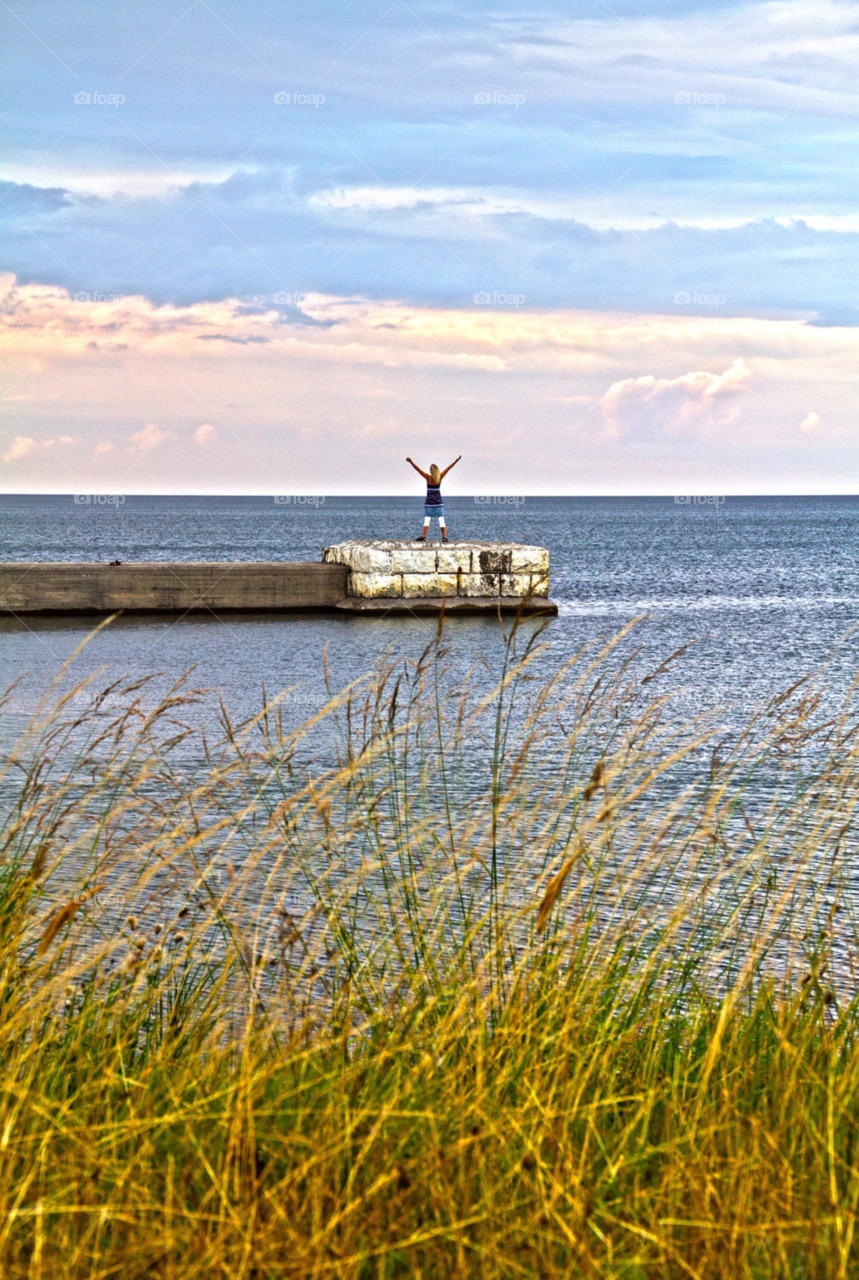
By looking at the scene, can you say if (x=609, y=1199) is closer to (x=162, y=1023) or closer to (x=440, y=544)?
(x=162, y=1023)

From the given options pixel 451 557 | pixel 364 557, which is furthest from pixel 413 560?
pixel 364 557

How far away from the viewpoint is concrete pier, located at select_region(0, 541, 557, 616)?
2081 centimetres

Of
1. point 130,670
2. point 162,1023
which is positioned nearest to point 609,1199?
point 162,1023

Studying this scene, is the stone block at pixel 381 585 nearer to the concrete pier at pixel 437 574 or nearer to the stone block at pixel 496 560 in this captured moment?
the concrete pier at pixel 437 574

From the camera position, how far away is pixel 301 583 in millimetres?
22219

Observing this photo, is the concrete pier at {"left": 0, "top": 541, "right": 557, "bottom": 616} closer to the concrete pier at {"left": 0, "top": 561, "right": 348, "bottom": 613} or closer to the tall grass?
the concrete pier at {"left": 0, "top": 561, "right": 348, "bottom": 613}

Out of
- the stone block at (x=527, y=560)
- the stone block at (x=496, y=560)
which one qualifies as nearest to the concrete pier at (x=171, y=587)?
the stone block at (x=496, y=560)

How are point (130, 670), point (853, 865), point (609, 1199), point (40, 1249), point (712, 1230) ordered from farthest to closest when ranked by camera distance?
point (130, 670) < point (853, 865) < point (609, 1199) < point (712, 1230) < point (40, 1249)

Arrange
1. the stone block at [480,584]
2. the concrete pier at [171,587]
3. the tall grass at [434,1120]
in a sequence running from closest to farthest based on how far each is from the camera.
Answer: the tall grass at [434,1120] → the concrete pier at [171,587] → the stone block at [480,584]

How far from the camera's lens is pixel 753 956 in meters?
3.08

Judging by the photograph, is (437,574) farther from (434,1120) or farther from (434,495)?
(434,1120)

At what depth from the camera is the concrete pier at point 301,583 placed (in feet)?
68.3

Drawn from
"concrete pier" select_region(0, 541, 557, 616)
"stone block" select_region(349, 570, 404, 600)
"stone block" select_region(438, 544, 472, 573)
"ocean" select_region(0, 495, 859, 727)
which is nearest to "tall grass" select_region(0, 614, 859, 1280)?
"ocean" select_region(0, 495, 859, 727)

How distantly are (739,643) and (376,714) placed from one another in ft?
59.1
